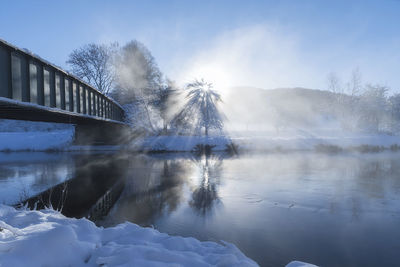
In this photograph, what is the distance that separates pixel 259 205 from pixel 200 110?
4012 cm

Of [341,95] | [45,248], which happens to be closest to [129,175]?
[45,248]

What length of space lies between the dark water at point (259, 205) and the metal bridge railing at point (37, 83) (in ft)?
16.3

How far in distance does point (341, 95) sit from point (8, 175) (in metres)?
69.3

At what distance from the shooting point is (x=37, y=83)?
1227 centimetres

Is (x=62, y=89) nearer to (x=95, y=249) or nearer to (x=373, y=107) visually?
(x=95, y=249)

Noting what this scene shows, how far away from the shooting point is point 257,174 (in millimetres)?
20781

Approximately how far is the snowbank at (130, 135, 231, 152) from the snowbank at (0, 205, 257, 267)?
33.0 metres

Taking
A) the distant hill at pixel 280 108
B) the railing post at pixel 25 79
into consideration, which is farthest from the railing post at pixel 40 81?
the distant hill at pixel 280 108

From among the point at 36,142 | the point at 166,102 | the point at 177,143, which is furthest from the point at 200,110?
the point at 36,142

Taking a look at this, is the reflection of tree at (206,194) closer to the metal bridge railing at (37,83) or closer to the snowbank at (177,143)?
the metal bridge railing at (37,83)

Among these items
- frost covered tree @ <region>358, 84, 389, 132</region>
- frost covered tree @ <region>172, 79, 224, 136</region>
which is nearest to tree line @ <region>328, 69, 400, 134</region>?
frost covered tree @ <region>358, 84, 389, 132</region>

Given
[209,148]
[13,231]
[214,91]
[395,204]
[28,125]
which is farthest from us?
[28,125]

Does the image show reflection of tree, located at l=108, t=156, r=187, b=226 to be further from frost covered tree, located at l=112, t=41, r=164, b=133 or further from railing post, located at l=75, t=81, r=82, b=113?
frost covered tree, located at l=112, t=41, r=164, b=133

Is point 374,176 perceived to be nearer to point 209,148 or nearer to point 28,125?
point 209,148
